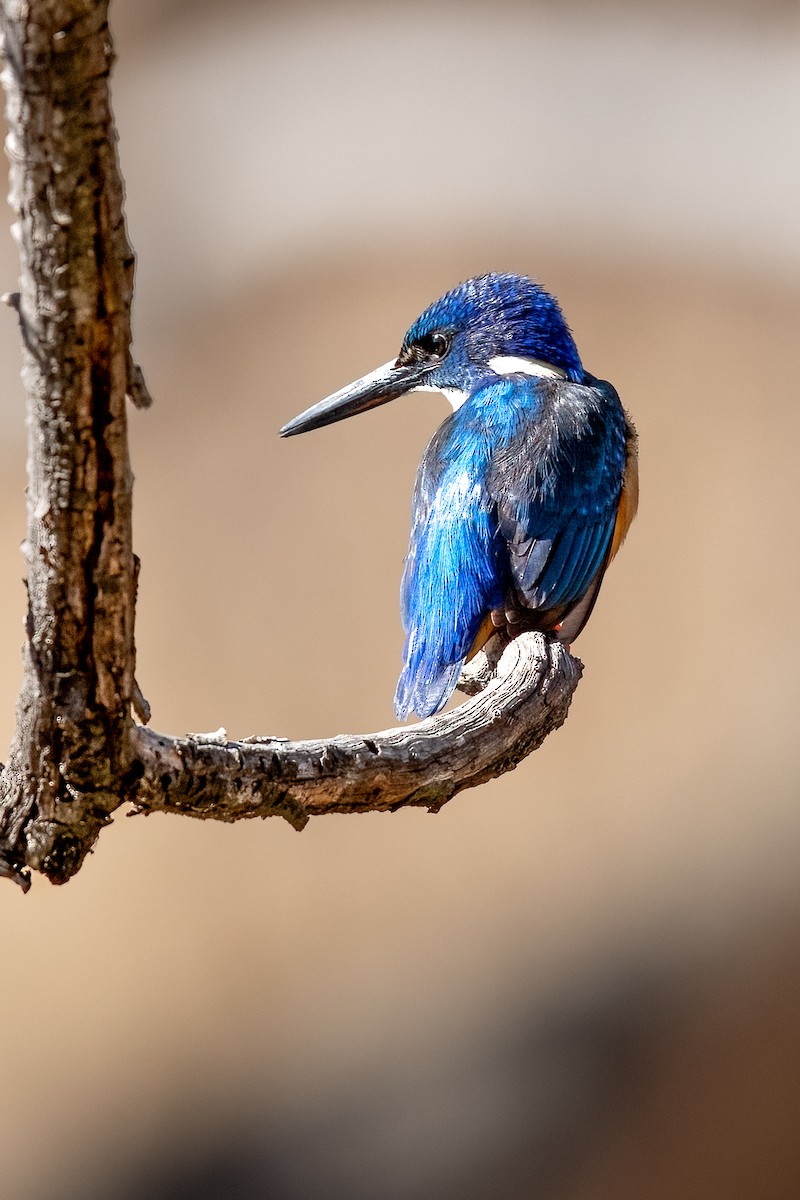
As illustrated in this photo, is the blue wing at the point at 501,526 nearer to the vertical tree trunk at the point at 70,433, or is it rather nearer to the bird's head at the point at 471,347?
the bird's head at the point at 471,347

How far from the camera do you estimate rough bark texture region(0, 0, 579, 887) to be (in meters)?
0.61

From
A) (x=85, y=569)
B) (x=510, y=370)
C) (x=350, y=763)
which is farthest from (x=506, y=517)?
(x=85, y=569)

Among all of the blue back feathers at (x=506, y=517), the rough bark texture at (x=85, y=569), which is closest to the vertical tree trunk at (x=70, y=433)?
the rough bark texture at (x=85, y=569)

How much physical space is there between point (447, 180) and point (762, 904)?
204 cm

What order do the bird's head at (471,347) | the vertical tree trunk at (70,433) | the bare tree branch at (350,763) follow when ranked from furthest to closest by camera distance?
the bird's head at (471,347)
the bare tree branch at (350,763)
the vertical tree trunk at (70,433)

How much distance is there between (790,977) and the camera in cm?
338

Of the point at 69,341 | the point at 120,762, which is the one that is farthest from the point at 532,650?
the point at 69,341

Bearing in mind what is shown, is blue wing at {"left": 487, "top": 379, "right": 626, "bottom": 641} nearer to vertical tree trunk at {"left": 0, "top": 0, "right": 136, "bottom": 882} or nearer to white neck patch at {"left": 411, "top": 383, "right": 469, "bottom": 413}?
white neck patch at {"left": 411, "top": 383, "right": 469, "bottom": 413}

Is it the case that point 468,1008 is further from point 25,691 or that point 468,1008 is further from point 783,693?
point 25,691

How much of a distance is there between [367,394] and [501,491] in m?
0.30

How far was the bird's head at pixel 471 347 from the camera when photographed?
69.6 inches

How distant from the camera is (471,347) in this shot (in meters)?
1.77

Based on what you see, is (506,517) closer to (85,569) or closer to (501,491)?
(501,491)

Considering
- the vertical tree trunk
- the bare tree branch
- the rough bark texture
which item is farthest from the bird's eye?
the vertical tree trunk
